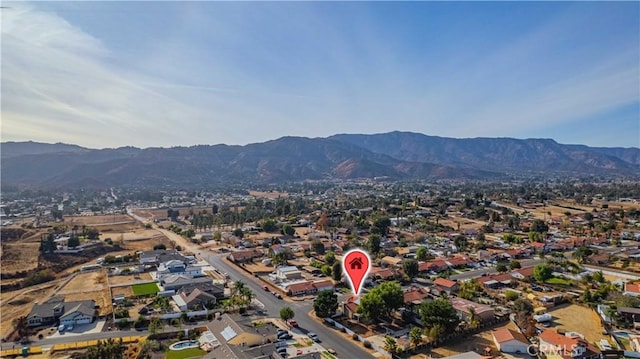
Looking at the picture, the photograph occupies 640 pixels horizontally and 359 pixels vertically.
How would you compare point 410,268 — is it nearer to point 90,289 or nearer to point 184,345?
point 184,345

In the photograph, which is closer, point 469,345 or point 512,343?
point 512,343

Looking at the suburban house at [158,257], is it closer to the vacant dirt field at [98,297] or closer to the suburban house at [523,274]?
the vacant dirt field at [98,297]

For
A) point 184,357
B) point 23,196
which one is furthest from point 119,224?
point 23,196

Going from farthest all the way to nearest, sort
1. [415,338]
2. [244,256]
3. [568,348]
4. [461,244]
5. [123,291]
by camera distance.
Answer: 1. [461,244]
2. [244,256]
3. [123,291]
4. [415,338]
5. [568,348]

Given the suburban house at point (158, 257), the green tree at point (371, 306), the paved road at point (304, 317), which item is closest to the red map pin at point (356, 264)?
the paved road at point (304, 317)

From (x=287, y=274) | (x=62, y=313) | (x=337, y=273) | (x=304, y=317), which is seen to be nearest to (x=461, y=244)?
(x=337, y=273)

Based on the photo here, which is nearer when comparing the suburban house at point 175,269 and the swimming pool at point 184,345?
the swimming pool at point 184,345

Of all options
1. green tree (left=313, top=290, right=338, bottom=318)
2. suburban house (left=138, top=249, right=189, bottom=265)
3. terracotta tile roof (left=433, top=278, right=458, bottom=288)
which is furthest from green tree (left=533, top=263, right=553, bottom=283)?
suburban house (left=138, top=249, right=189, bottom=265)
